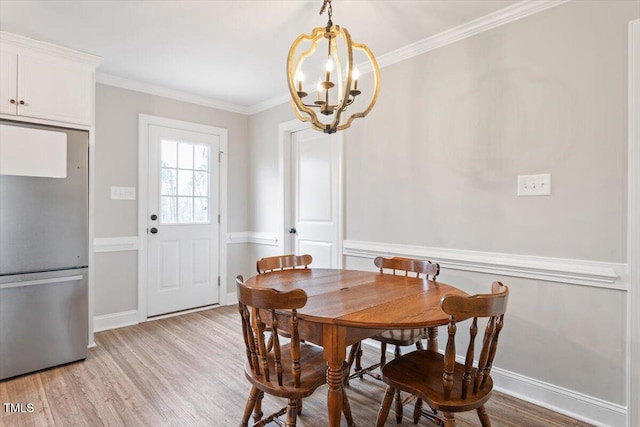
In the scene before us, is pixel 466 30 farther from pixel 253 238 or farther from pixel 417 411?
pixel 253 238

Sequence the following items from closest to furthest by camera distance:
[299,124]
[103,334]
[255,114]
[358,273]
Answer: [358,273] → [103,334] → [299,124] → [255,114]

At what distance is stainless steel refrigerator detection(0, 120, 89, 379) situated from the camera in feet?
7.82

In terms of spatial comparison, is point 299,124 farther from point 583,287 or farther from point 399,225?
point 583,287

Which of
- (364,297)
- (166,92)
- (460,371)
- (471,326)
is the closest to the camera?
(471,326)

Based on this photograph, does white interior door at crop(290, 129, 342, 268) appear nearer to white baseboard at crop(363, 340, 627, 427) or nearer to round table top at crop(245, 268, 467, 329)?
round table top at crop(245, 268, 467, 329)

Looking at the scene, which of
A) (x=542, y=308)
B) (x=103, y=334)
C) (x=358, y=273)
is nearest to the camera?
(x=542, y=308)

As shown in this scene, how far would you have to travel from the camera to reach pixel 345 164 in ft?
10.6

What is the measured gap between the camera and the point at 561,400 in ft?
6.61

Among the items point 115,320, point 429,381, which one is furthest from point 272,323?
point 115,320

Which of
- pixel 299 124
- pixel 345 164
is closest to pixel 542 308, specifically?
pixel 345 164

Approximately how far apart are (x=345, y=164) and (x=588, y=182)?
6.03ft

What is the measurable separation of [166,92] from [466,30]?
300 centimetres

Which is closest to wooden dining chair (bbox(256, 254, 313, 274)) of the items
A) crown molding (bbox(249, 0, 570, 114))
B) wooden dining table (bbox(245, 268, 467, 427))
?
wooden dining table (bbox(245, 268, 467, 427))

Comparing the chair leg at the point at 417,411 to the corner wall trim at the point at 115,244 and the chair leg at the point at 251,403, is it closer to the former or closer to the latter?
the chair leg at the point at 251,403
